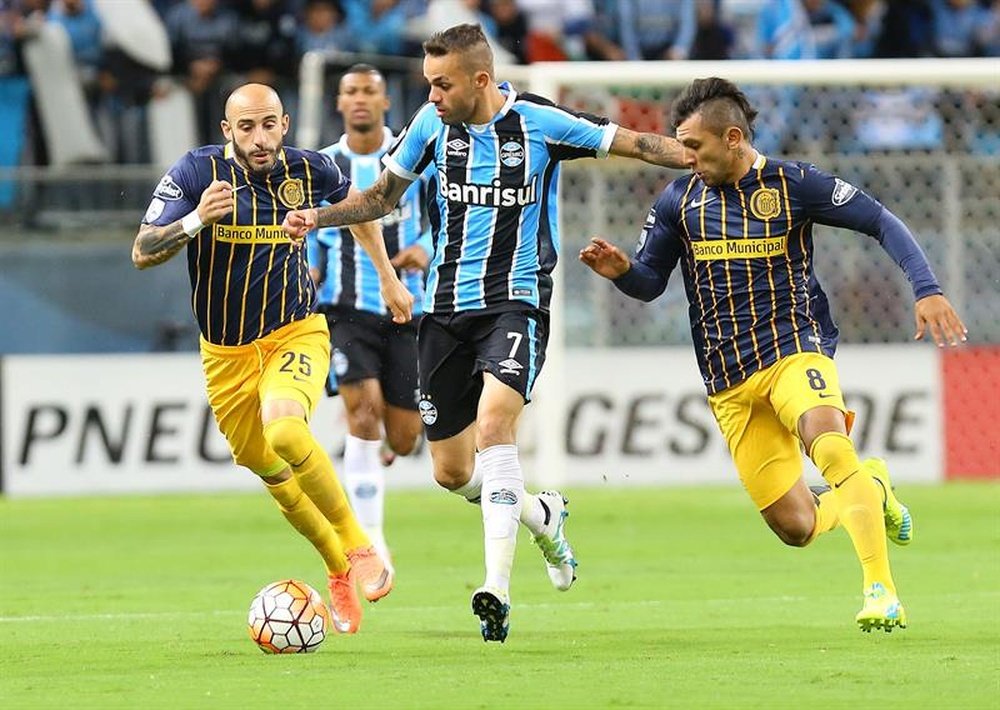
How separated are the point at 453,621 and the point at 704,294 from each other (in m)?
1.91

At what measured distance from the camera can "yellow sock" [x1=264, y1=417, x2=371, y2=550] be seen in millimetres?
8406

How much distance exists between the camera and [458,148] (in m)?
8.59

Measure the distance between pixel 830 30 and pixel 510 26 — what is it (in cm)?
314

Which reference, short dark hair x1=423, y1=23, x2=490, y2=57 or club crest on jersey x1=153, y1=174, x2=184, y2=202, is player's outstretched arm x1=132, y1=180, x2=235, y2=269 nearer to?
club crest on jersey x1=153, y1=174, x2=184, y2=202

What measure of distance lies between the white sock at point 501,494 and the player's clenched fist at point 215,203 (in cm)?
144

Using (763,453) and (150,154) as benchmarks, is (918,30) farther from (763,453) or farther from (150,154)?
(763,453)

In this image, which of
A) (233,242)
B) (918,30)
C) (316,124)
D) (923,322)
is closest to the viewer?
(923,322)

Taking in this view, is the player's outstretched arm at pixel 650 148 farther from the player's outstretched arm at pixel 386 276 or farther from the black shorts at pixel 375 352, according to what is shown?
the black shorts at pixel 375 352

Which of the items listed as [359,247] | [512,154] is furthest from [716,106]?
[359,247]

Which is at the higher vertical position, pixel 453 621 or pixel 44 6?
pixel 44 6

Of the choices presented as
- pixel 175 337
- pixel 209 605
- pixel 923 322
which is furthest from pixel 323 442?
pixel 923 322

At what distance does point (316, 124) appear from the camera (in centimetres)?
1773

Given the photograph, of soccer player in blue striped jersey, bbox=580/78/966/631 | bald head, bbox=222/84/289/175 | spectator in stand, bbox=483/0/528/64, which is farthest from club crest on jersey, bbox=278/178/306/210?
spectator in stand, bbox=483/0/528/64

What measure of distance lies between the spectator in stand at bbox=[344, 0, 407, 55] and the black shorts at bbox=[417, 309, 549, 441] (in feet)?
32.7
